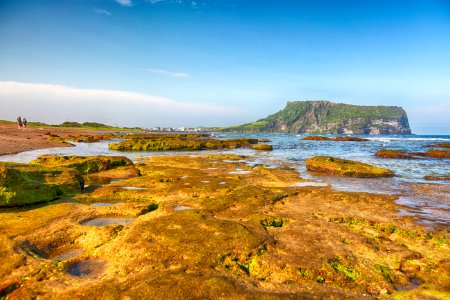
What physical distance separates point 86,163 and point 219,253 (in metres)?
17.7

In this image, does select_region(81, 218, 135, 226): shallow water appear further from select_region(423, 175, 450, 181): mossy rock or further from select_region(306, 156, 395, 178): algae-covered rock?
select_region(423, 175, 450, 181): mossy rock

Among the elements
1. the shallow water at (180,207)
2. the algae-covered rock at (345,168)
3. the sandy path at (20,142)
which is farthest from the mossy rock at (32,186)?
the sandy path at (20,142)

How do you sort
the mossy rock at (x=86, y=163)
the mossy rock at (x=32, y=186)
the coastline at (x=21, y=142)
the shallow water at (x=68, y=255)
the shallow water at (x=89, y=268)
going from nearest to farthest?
1. the shallow water at (x=89, y=268)
2. the shallow water at (x=68, y=255)
3. the mossy rock at (x=32, y=186)
4. the mossy rock at (x=86, y=163)
5. the coastline at (x=21, y=142)

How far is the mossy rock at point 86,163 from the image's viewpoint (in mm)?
20689

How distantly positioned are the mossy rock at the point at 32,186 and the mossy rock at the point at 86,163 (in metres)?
5.46

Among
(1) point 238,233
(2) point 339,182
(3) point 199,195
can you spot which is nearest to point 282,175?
(2) point 339,182

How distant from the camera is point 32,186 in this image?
11.9m

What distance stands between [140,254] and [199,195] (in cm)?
748

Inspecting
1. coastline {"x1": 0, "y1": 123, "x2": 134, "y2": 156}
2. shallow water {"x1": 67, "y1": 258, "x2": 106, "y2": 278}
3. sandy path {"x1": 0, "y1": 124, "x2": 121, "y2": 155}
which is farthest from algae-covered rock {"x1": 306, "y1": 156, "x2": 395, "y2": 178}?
sandy path {"x1": 0, "y1": 124, "x2": 121, "y2": 155}

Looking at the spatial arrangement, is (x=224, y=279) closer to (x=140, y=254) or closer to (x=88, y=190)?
(x=140, y=254)

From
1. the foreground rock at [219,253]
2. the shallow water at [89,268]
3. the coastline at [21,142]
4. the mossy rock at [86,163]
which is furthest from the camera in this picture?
the coastline at [21,142]

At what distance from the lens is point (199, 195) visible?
1445 cm

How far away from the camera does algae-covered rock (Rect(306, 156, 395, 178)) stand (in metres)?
22.6

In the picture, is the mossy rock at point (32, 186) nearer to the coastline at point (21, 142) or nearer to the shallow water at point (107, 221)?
the shallow water at point (107, 221)
